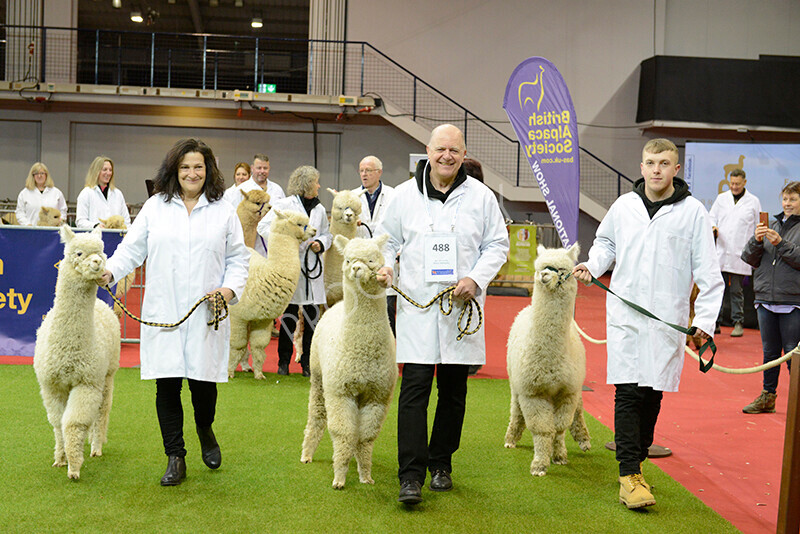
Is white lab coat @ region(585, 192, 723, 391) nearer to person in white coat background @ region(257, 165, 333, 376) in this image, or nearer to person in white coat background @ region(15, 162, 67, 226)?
person in white coat background @ region(257, 165, 333, 376)

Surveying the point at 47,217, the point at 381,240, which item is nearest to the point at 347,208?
the point at 381,240

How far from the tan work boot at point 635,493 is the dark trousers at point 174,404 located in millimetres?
2071

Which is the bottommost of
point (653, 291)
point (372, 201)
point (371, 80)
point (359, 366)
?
point (359, 366)

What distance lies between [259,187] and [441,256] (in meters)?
4.66

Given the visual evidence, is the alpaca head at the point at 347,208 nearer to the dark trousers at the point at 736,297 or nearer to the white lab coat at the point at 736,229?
the white lab coat at the point at 736,229

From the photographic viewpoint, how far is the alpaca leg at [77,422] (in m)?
3.54

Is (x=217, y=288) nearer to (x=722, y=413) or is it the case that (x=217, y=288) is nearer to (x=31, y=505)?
(x=31, y=505)

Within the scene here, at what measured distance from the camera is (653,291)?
3434 millimetres

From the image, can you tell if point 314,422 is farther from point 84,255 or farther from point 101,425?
Answer: point 84,255

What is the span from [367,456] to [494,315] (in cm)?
665

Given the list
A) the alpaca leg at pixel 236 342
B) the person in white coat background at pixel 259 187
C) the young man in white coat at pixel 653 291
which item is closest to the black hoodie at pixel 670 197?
the young man in white coat at pixel 653 291

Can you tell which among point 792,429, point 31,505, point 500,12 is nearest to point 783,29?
point 500,12

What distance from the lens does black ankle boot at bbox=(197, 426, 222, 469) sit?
3.77 m

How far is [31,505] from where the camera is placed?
3.23 metres
